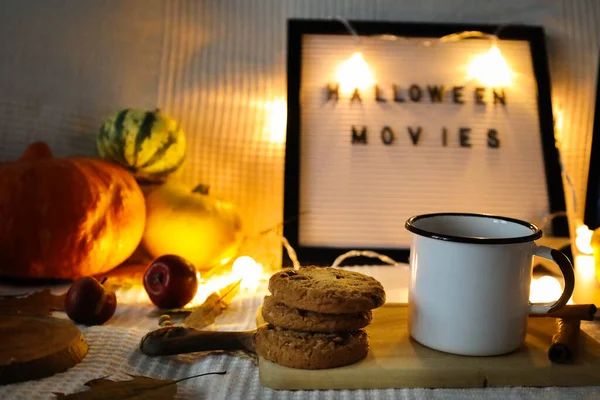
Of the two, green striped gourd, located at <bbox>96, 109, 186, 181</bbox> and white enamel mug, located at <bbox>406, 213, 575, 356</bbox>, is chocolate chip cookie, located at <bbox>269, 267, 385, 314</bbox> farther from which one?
green striped gourd, located at <bbox>96, 109, 186, 181</bbox>

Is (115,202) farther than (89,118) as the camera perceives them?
No

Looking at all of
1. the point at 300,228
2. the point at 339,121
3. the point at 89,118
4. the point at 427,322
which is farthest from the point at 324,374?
the point at 89,118

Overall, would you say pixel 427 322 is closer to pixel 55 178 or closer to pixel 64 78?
pixel 55 178

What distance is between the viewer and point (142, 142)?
3.38 feet

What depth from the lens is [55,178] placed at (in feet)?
2.97

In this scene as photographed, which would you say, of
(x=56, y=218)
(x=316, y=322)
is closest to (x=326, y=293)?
(x=316, y=322)

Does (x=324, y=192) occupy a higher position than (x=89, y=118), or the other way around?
(x=89, y=118)

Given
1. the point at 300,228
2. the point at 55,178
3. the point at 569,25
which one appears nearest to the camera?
the point at 55,178

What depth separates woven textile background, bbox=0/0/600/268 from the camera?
44.4 inches

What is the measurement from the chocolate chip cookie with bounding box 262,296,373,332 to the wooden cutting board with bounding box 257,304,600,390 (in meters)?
0.04

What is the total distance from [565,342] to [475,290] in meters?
0.12

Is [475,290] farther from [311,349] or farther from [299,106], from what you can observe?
[299,106]

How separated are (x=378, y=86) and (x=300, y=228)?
32 cm

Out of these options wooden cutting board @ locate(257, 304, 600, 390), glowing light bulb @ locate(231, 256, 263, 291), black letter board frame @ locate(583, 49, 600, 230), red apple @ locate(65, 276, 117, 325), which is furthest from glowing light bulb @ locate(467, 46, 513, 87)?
red apple @ locate(65, 276, 117, 325)
